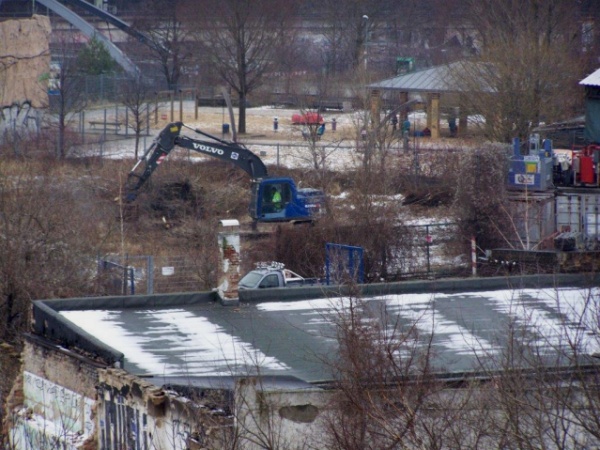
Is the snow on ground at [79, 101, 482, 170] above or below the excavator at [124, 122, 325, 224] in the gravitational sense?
above

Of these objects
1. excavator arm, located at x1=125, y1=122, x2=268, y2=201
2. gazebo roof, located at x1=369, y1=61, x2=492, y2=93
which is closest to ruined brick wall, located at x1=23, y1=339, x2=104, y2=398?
excavator arm, located at x1=125, y1=122, x2=268, y2=201

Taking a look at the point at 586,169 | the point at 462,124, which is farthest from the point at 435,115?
the point at 586,169

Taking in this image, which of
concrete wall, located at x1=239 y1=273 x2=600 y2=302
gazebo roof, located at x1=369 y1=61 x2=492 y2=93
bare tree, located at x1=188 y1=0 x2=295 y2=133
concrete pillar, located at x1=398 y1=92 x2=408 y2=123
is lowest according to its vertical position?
concrete wall, located at x1=239 y1=273 x2=600 y2=302

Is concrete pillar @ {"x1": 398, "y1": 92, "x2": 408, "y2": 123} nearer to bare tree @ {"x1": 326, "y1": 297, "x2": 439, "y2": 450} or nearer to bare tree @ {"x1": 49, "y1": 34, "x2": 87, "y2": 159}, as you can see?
bare tree @ {"x1": 49, "y1": 34, "x2": 87, "y2": 159}

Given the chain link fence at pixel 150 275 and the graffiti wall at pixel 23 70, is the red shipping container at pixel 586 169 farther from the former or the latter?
the graffiti wall at pixel 23 70

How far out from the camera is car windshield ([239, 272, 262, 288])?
2075 centimetres

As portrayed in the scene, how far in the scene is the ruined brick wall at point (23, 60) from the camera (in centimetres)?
4341

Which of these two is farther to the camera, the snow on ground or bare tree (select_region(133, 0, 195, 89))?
bare tree (select_region(133, 0, 195, 89))

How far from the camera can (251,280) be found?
20.9m

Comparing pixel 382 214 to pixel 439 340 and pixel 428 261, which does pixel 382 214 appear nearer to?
pixel 428 261

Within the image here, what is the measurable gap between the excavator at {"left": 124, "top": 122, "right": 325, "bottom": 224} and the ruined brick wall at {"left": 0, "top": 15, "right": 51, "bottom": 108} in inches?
589

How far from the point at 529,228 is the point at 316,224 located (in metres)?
5.13

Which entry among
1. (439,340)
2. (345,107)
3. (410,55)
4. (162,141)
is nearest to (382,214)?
(162,141)

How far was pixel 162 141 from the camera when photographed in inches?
1172
